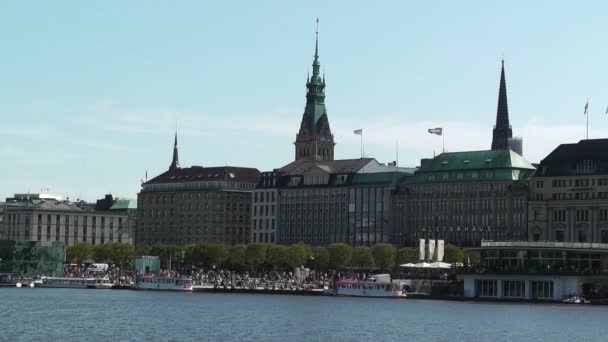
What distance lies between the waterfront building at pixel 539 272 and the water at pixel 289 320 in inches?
284

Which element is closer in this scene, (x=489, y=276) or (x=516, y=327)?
(x=516, y=327)

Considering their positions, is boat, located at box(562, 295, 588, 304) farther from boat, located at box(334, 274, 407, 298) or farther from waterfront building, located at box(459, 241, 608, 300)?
boat, located at box(334, 274, 407, 298)

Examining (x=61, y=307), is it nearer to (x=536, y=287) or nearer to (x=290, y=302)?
(x=290, y=302)

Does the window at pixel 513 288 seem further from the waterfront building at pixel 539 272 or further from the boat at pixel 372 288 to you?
the boat at pixel 372 288

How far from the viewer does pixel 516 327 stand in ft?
420

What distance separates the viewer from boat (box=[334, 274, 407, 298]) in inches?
→ 7520

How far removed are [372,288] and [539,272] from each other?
91.6 feet

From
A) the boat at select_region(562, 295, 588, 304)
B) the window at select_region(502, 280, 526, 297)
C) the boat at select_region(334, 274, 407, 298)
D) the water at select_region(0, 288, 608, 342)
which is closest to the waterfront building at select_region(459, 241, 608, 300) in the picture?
the window at select_region(502, 280, 526, 297)

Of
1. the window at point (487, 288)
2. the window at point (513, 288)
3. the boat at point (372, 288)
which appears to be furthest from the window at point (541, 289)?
the boat at point (372, 288)

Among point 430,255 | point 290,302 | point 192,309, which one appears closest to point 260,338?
point 192,309

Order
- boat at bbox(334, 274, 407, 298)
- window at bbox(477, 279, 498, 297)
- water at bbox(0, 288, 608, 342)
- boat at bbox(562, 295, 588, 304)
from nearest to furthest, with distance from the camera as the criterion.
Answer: water at bbox(0, 288, 608, 342), boat at bbox(562, 295, 588, 304), window at bbox(477, 279, 498, 297), boat at bbox(334, 274, 407, 298)

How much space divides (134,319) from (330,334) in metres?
23.6

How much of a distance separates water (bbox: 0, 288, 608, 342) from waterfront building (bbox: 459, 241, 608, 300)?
284 inches

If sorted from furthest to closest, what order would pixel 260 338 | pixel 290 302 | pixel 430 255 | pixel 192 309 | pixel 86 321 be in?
pixel 430 255, pixel 290 302, pixel 192 309, pixel 86 321, pixel 260 338
